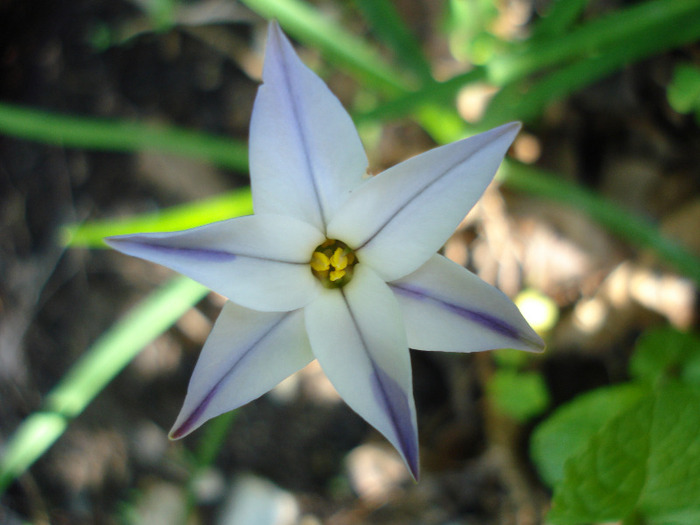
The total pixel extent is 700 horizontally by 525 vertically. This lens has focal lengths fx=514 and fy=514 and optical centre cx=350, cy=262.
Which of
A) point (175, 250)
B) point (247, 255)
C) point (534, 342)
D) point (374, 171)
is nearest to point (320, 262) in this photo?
point (247, 255)

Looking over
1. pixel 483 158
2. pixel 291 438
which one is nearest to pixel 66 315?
pixel 291 438

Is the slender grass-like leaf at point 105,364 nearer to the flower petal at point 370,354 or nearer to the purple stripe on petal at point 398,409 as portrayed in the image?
the flower petal at point 370,354

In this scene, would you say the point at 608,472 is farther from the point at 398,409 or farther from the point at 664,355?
the point at 664,355

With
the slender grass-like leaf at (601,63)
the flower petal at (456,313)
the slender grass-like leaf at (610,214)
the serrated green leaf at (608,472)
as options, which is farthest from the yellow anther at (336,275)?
the slender grass-like leaf at (610,214)

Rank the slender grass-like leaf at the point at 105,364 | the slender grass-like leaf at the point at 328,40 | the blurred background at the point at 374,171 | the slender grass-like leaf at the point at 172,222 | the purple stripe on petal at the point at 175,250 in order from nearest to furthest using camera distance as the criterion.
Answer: the purple stripe on petal at the point at 175,250 → the slender grass-like leaf at the point at 172,222 → the slender grass-like leaf at the point at 105,364 → the slender grass-like leaf at the point at 328,40 → the blurred background at the point at 374,171

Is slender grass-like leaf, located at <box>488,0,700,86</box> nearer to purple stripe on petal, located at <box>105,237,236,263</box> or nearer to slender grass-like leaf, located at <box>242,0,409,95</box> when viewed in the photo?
slender grass-like leaf, located at <box>242,0,409,95</box>

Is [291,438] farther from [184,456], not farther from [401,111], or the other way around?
[401,111]
